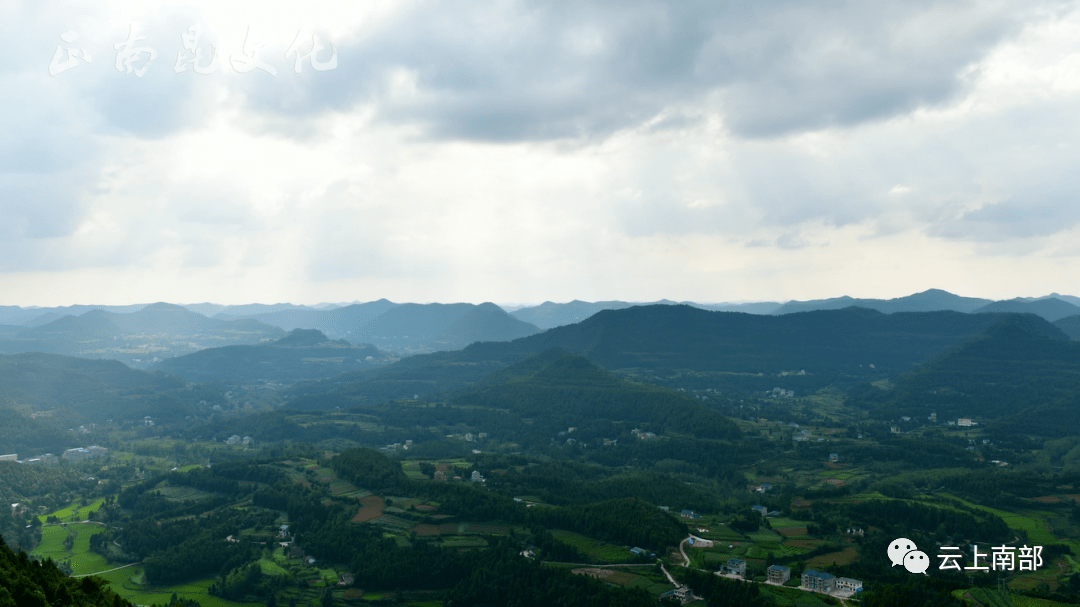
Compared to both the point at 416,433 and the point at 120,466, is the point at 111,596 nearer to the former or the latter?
the point at 120,466

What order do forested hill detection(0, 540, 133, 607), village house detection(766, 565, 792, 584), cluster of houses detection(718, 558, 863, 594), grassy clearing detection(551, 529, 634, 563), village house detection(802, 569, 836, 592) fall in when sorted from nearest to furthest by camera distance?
forested hill detection(0, 540, 133, 607), cluster of houses detection(718, 558, 863, 594), village house detection(802, 569, 836, 592), village house detection(766, 565, 792, 584), grassy clearing detection(551, 529, 634, 563)

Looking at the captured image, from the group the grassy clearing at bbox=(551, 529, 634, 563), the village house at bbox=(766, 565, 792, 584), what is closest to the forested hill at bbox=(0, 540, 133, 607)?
the grassy clearing at bbox=(551, 529, 634, 563)

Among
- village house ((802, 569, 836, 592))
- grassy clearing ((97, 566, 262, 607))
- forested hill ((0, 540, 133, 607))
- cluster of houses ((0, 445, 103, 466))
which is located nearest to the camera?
forested hill ((0, 540, 133, 607))

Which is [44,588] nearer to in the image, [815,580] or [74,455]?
[815,580]

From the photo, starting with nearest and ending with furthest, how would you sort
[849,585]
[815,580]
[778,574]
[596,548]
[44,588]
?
[44,588] → [849,585] → [815,580] → [778,574] → [596,548]

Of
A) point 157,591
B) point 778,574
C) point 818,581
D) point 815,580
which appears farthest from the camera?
point 157,591

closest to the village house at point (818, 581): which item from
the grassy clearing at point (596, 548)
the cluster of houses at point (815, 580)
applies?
the cluster of houses at point (815, 580)

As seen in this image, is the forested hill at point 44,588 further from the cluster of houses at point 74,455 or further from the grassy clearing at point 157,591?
the cluster of houses at point 74,455

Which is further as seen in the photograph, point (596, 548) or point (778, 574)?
point (596, 548)

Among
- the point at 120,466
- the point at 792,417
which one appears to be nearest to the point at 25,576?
the point at 120,466

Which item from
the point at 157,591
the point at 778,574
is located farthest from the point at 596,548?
the point at 157,591

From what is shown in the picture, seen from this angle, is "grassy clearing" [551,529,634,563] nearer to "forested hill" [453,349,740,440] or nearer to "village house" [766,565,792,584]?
"village house" [766,565,792,584]
